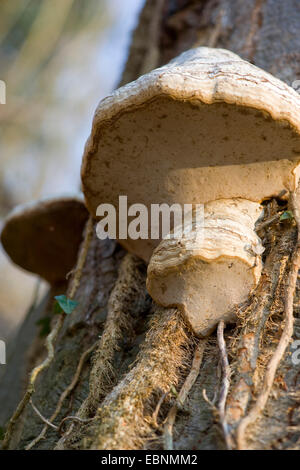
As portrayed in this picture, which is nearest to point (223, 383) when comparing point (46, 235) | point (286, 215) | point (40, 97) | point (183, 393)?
point (183, 393)

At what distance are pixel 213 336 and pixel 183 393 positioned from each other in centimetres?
25

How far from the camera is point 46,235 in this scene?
2820 millimetres

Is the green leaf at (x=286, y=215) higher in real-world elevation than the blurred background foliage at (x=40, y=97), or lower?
lower

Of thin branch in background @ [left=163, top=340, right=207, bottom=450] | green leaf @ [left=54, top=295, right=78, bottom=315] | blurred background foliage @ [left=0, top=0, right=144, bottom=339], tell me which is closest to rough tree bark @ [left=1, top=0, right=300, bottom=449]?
thin branch in background @ [left=163, top=340, right=207, bottom=450]

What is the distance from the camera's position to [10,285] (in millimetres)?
12141

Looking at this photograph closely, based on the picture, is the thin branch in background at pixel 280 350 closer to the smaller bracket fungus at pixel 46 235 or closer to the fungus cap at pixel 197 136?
the fungus cap at pixel 197 136

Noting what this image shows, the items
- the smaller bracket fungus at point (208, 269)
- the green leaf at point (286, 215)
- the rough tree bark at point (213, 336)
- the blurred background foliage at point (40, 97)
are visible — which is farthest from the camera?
the blurred background foliage at point (40, 97)

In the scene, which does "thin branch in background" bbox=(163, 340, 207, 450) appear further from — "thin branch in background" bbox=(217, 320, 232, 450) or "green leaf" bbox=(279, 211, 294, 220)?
"green leaf" bbox=(279, 211, 294, 220)

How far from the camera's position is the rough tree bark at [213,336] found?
4.08 feet

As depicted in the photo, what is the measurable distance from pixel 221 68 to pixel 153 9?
2.84 metres

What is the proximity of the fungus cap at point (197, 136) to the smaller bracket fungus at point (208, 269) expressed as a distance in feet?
0.61

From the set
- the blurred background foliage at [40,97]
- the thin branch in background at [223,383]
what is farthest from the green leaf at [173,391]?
the blurred background foliage at [40,97]

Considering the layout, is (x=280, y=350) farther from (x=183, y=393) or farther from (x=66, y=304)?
(x=66, y=304)
